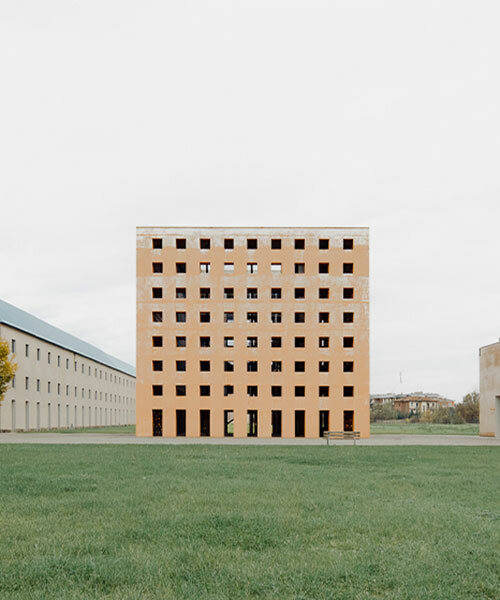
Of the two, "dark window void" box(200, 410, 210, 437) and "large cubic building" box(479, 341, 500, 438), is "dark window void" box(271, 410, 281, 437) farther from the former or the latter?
"large cubic building" box(479, 341, 500, 438)

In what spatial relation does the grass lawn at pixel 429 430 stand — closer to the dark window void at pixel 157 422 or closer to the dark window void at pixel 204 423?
Result: the dark window void at pixel 204 423

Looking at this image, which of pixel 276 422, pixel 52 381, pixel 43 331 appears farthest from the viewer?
pixel 52 381

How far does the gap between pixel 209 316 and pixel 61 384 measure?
32.0 meters

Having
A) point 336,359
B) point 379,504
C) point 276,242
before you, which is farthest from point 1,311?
point 379,504

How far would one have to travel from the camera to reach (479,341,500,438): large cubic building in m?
52.6

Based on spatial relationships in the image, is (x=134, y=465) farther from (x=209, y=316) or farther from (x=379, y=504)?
(x=209, y=316)

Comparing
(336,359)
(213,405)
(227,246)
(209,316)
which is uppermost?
(227,246)

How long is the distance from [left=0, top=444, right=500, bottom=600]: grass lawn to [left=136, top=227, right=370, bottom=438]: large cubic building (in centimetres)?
3927

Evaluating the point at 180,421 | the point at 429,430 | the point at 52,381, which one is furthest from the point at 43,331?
the point at 429,430

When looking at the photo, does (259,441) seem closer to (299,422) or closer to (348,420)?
(299,422)

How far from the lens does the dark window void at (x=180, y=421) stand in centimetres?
5738

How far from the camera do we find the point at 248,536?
953 centimetres

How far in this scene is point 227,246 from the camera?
193 feet

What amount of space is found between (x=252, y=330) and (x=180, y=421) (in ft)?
32.3
